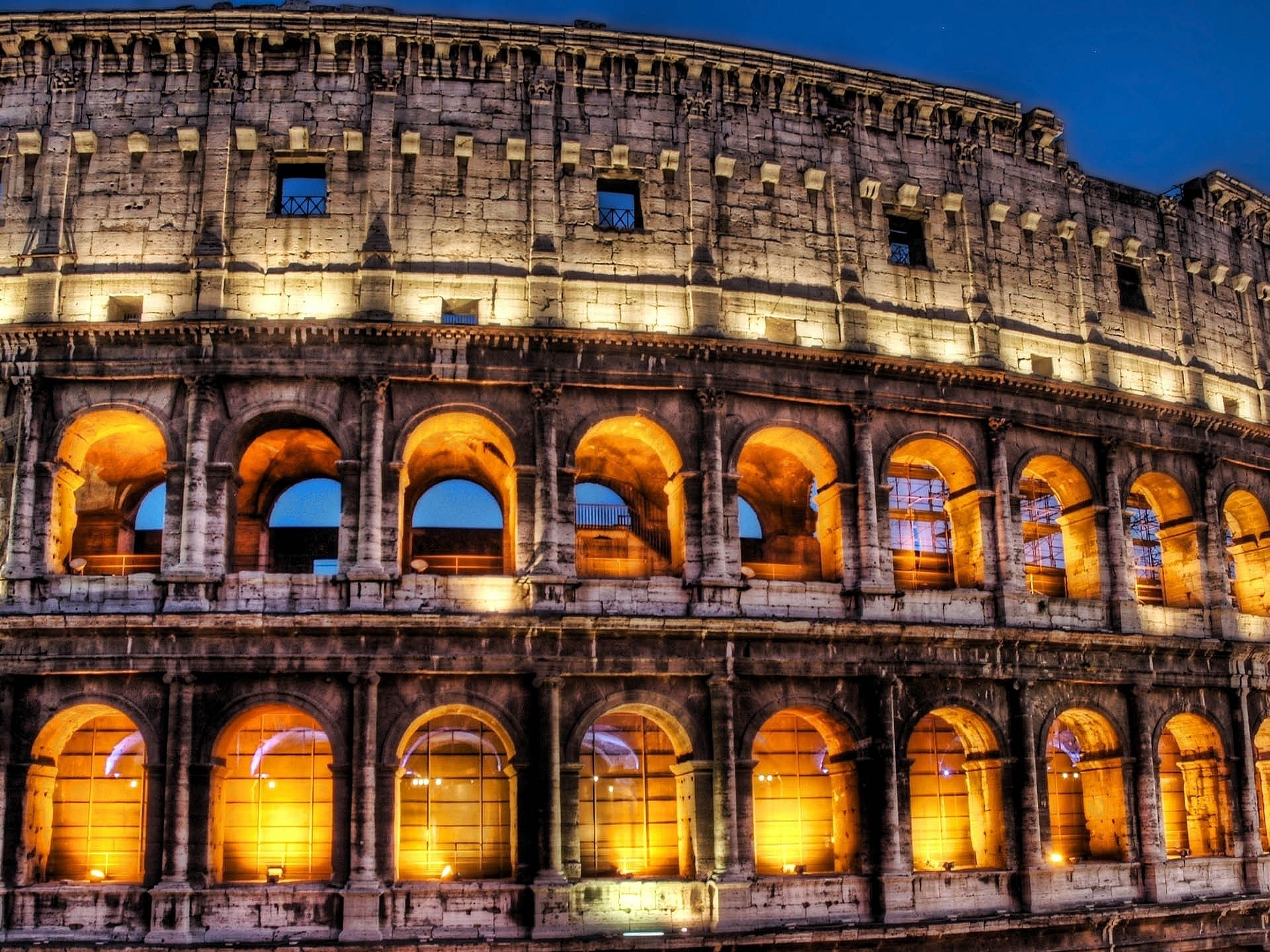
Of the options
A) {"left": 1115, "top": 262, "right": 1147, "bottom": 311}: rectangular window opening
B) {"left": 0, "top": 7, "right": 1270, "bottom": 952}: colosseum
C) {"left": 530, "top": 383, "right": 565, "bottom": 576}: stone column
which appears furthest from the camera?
{"left": 1115, "top": 262, "right": 1147, "bottom": 311}: rectangular window opening

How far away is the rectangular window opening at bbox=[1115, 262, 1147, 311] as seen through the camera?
26188 mm

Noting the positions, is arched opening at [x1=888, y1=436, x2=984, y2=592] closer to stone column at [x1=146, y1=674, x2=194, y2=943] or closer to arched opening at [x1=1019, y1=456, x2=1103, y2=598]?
arched opening at [x1=1019, y1=456, x2=1103, y2=598]

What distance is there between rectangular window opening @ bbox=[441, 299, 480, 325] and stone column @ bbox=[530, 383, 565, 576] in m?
1.73

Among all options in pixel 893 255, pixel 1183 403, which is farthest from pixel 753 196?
pixel 1183 403

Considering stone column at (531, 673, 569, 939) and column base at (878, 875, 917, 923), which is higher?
stone column at (531, 673, 569, 939)

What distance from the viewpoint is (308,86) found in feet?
72.2

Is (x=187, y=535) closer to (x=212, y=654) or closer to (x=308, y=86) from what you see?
(x=212, y=654)

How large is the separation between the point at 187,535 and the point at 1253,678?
19705 millimetres

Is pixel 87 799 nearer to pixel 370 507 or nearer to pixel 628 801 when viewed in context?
pixel 370 507

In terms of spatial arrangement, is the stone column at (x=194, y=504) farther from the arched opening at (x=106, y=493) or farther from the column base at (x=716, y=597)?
the column base at (x=716, y=597)

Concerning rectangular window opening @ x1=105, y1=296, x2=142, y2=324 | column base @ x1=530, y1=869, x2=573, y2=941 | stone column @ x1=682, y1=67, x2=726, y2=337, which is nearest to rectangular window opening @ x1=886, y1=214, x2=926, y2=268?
stone column @ x1=682, y1=67, x2=726, y2=337

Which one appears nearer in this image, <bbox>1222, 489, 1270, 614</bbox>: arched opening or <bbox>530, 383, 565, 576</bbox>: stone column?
<bbox>530, 383, 565, 576</bbox>: stone column

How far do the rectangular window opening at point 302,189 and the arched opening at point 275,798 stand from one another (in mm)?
8336

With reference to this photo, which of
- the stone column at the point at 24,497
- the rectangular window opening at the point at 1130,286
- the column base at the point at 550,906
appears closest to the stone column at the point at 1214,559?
the rectangular window opening at the point at 1130,286
